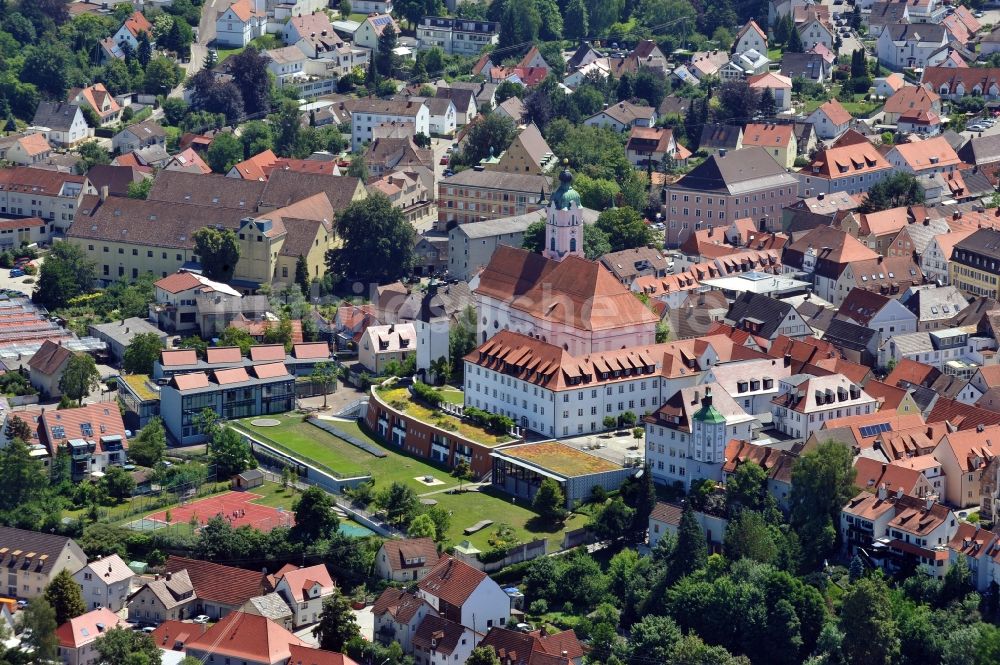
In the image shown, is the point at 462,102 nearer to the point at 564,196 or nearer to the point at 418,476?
the point at 564,196

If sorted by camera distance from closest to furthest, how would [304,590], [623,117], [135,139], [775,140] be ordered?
1. [304,590]
2. [775,140]
3. [135,139]
4. [623,117]

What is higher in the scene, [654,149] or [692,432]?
[654,149]

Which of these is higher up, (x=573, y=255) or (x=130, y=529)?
(x=573, y=255)

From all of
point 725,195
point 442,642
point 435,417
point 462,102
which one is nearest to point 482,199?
point 725,195

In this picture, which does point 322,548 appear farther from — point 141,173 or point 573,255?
point 141,173

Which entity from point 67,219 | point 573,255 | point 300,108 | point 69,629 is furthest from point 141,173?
point 69,629

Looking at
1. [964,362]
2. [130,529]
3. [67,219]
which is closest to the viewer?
[130,529]

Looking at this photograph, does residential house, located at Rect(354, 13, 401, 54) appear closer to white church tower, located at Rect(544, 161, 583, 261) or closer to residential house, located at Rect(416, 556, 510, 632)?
white church tower, located at Rect(544, 161, 583, 261)
